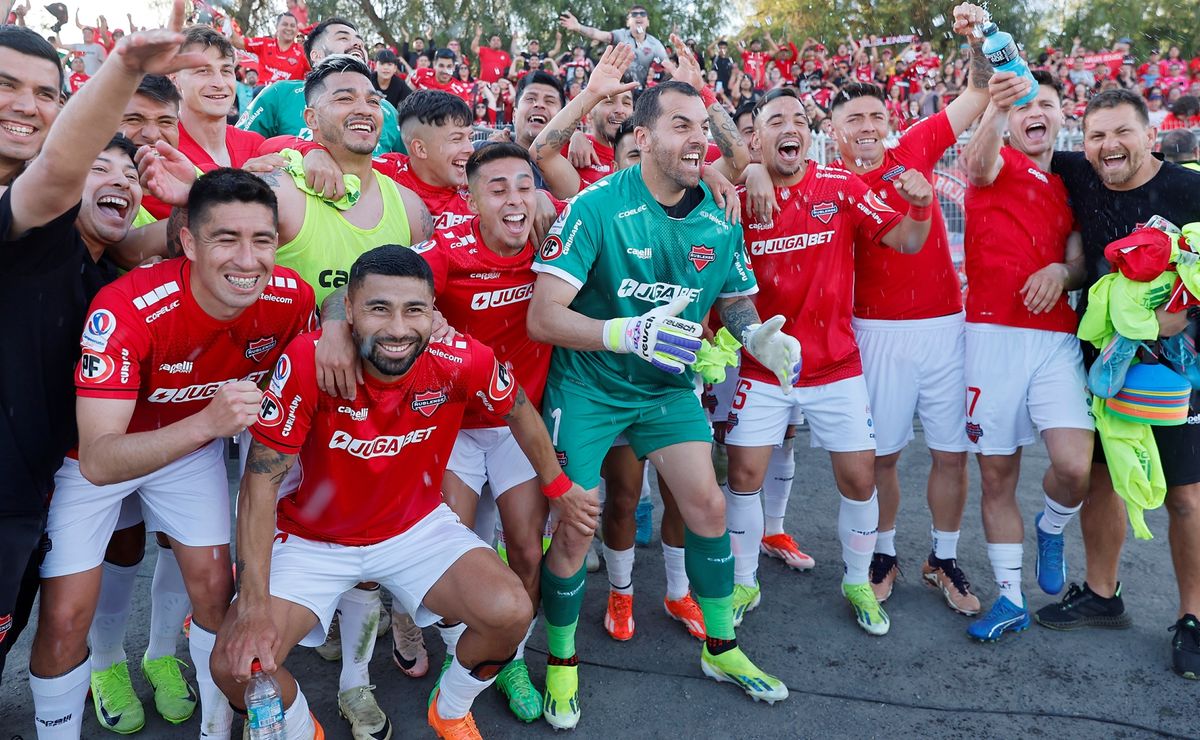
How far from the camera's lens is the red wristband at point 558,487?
364cm

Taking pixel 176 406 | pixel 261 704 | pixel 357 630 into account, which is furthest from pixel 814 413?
pixel 176 406

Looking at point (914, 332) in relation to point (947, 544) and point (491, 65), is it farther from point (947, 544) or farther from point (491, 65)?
point (491, 65)

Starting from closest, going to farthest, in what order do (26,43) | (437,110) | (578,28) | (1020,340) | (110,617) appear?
(26,43) → (110,617) → (437,110) → (1020,340) → (578,28)

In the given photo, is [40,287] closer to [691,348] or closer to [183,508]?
[183,508]

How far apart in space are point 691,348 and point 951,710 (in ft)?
6.56

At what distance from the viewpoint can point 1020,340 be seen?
14.8ft

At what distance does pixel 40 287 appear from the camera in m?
2.98

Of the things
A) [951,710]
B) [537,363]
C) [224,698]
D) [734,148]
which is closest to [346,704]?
[224,698]

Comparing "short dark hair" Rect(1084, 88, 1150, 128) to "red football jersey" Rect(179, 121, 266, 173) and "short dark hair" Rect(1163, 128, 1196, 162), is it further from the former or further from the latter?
"red football jersey" Rect(179, 121, 266, 173)

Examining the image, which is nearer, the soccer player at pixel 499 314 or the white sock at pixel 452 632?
the white sock at pixel 452 632

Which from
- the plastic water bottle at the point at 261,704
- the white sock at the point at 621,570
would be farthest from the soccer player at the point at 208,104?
the white sock at the point at 621,570

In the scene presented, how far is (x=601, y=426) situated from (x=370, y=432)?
1118 mm

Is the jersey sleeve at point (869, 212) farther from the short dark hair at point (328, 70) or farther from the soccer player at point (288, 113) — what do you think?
the soccer player at point (288, 113)

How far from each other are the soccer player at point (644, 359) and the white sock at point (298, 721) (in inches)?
40.1
